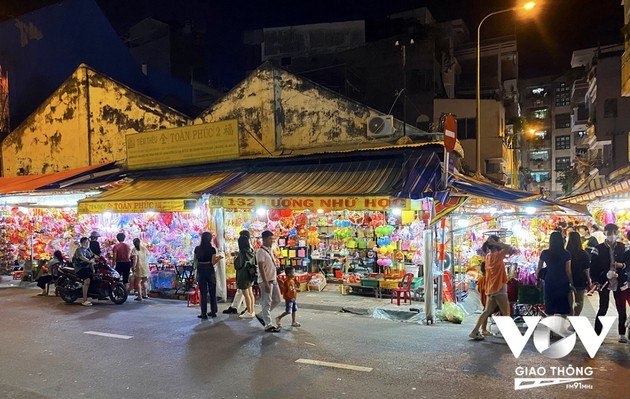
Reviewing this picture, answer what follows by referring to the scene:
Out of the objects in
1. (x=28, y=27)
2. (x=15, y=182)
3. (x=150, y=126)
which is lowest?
(x=15, y=182)

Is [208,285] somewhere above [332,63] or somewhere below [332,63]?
below

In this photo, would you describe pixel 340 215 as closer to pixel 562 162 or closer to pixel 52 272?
pixel 52 272

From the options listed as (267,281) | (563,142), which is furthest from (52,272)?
(563,142)

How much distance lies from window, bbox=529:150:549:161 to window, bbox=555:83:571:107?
6993mm

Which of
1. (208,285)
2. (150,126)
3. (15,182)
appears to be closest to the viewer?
(208,285)

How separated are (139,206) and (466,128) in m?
20.3

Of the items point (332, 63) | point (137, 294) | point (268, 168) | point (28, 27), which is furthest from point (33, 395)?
point (332, 63)

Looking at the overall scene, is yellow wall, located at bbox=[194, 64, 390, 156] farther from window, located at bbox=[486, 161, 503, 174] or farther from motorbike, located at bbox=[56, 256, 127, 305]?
window, located at bbox=[486, 161, 503, 174]

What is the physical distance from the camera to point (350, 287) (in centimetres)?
1230

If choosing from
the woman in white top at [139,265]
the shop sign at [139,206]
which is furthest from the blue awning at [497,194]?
the woman in white top at [139,265]

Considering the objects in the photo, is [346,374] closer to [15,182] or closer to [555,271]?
[555,271]

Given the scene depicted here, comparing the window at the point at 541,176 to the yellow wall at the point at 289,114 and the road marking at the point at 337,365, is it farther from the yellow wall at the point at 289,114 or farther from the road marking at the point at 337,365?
the road marking at the point at 337,365

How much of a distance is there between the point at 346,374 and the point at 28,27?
67.1ft

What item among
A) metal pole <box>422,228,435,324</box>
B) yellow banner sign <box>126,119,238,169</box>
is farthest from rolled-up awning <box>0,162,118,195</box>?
metal pole <box>422,228,435,324</box>
